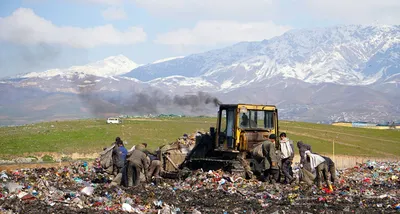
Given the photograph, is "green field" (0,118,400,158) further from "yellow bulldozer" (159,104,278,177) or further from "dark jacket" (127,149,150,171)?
"dark jacket" (127,149,150,171)

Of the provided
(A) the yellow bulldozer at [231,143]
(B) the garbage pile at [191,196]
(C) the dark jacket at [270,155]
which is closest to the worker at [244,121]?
(A) the yellow bulldozer at [231,143]

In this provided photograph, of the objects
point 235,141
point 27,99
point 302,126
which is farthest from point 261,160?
point 27,99

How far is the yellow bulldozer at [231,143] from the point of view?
2120 cm

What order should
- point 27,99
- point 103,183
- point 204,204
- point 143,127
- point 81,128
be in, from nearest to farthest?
point 204,204, point 103,183, point 81,128, point 143,127, point 27,99

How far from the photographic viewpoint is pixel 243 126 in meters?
21.3

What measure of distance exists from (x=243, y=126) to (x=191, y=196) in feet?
14.4

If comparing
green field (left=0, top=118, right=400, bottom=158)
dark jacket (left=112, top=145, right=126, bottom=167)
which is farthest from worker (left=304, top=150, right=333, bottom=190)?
green field (left=0, top=118, right=400, bottom=158)

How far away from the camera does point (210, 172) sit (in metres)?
21.2

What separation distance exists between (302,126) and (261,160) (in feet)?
177

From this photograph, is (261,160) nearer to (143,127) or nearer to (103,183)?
(103,183)

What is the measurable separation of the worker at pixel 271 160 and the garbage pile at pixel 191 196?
1.34 feet

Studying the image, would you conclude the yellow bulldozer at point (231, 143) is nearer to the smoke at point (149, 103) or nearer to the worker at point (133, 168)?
the worker at point (133, 168)

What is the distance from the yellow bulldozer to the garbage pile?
678 mm

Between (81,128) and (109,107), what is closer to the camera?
(81,128)
